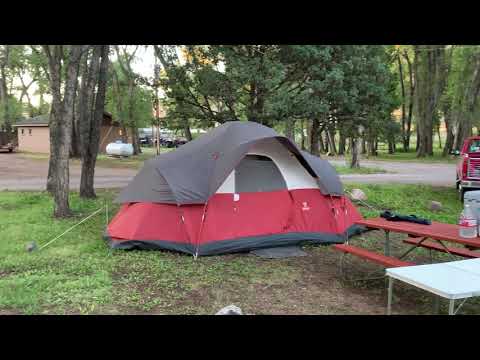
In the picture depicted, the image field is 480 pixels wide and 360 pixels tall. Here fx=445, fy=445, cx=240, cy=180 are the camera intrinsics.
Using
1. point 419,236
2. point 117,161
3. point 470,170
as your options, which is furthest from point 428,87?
point 419,236

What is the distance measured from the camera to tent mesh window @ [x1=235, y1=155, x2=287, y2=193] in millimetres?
7219

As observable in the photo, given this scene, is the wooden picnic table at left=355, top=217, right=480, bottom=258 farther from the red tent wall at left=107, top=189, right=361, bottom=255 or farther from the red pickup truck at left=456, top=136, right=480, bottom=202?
the red pickup truck at left=456, top=136, right=480, bottom=202

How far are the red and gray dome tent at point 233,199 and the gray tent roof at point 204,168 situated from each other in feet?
0.05

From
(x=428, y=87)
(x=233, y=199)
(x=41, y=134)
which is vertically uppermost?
(x=428, y=87)

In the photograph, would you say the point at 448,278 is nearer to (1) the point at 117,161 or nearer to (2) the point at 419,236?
(2) the point at 419,236

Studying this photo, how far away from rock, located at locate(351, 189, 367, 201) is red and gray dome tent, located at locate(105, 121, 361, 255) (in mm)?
3618

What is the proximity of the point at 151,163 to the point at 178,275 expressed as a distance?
8.00 feet

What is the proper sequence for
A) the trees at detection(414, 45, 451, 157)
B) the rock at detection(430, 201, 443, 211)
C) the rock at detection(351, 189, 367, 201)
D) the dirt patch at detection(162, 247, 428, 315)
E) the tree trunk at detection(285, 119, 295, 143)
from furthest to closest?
the trees at detection(414, 45, 451, 157), the tree trunk at detection(285, 119, 295, 143), the rock at detection(351, 189, 367, 201), the rock at detection(430, 201, 443, 211), the dirt patch at detection(162, 247, 428, 315)

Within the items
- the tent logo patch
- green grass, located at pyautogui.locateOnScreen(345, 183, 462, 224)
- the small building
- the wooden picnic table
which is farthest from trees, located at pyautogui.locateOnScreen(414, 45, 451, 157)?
the wooden picnic table

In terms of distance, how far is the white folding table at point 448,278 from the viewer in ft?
11.8

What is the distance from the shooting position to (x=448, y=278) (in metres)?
3.91

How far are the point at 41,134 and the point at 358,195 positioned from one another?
2999cm

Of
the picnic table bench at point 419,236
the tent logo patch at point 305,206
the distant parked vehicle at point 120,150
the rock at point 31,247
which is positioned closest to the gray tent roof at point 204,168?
the tent logo patch at point 305,206
